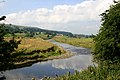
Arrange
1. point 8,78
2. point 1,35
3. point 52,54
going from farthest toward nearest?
point 52,54, point 8,78, point 1,35

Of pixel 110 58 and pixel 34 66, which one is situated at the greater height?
pixel 110 58

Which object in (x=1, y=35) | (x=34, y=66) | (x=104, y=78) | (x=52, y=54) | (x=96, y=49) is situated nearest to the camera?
(x=1, y=35)

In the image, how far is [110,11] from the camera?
51.4m

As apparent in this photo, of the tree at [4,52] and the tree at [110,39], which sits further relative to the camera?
the tree at [110,39]

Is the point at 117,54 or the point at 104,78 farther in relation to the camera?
the point at 117,54

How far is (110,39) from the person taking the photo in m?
46.9

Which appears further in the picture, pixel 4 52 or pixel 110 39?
pixel 110 39

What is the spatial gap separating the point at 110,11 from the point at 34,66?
159 feet

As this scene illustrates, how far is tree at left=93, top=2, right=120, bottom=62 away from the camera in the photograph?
46.7 metres

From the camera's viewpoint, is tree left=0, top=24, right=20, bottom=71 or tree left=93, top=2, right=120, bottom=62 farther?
tree left=93, top=2, right=120, bottom=62

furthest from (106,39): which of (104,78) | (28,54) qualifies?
(28,54)

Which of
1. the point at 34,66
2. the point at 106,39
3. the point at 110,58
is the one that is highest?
the point at 106,39

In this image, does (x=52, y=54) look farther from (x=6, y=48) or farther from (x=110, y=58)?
(x=6, y=48)

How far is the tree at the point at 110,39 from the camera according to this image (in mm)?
46719
